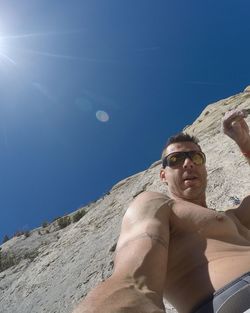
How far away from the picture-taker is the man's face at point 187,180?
461 centimetres

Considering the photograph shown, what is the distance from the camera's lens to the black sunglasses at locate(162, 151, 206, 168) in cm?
484

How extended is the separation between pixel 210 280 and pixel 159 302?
712 millimetres

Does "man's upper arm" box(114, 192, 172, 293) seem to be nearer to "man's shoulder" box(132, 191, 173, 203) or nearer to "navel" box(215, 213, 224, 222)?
"man's shoulder" box(132, 191, 173, 203)

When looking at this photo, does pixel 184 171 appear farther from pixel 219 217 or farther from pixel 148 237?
pixel 148 237

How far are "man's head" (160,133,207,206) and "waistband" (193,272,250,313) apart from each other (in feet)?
5.53

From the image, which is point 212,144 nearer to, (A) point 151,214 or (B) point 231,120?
(B) point 231,120

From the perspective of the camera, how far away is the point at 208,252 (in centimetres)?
352

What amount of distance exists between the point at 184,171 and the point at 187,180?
128 millimetres

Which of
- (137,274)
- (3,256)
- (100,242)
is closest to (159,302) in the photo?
(137,274)

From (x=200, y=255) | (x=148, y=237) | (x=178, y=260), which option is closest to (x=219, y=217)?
(x=200, y=255)

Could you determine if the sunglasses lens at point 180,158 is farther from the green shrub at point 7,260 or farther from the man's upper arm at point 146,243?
the green shrub at point 7,260

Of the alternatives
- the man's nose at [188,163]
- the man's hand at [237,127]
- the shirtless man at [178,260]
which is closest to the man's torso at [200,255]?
the shirtless man at [178,260]

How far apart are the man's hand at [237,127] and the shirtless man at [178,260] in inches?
48.4

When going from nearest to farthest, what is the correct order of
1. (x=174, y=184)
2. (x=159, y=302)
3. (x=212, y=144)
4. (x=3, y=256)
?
(x=159, y=302), (x=174, y=184), (x=212, y=144), (x=3, y=256)
